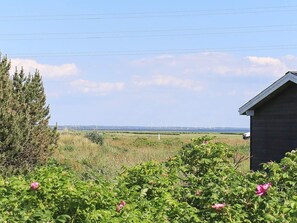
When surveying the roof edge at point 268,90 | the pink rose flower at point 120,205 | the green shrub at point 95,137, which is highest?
the roof edge at point 268,90

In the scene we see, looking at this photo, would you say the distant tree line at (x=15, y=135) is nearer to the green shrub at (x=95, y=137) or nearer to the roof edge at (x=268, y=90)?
the roof edge at (x=268, y=90)

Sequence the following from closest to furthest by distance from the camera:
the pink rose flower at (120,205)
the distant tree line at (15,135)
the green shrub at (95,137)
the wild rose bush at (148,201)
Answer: the wild rose bush at (148,201) → the pink rose flower at (120,205) → the distant tree line at (15,135) → the green shrub at (95,137)

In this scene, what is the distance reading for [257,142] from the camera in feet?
65.2

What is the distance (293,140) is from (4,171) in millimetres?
8852

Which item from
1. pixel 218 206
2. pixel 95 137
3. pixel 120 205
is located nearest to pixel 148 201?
pixel 120 205

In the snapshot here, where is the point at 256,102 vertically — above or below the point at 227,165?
above

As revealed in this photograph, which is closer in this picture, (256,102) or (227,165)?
(227,165)

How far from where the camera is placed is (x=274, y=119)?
18781 mm

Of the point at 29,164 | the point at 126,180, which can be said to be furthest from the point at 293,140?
the point at 126,180

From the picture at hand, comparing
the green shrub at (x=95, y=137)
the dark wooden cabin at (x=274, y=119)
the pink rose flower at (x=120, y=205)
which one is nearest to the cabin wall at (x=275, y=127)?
the dark wooden cabin at (x=274, y=119)

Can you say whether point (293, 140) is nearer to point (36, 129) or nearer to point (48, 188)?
point (36, 129)

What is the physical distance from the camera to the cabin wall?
17.7m

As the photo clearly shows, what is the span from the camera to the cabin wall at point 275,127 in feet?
58.1

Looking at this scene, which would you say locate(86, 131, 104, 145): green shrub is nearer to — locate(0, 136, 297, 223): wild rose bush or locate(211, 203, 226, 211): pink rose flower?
locate(0, 136, 297, 223): wild rose bush
